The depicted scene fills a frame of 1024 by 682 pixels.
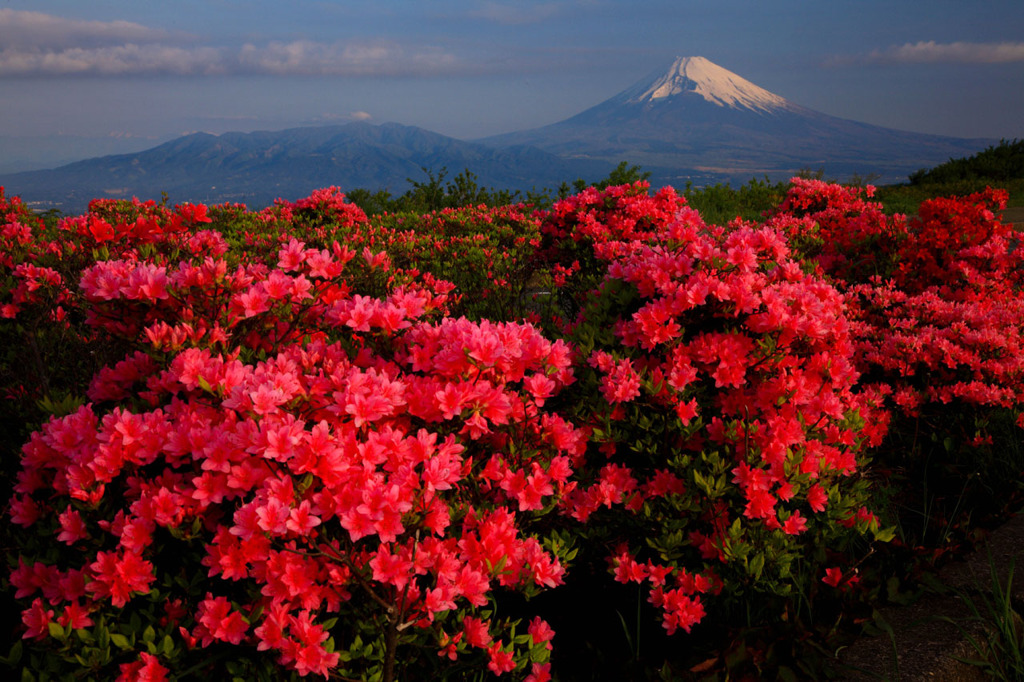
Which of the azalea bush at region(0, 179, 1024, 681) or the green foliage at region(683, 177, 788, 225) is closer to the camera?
the azalea bush at region(0, 179, 1024, 681)

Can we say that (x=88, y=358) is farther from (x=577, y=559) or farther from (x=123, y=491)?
(x=577, y=559)

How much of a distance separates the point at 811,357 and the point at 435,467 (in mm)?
2253

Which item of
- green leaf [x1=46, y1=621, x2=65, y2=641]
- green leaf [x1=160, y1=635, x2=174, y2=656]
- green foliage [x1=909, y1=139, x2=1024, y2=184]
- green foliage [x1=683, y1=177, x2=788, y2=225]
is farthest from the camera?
green foliage [x1=909, y1=139, x2=1024, y2=184]

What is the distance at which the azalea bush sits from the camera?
6.18 ft

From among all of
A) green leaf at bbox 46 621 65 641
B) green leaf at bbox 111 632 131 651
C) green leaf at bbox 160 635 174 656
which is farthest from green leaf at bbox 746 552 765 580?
green leaf at bbox 46 621 65 641

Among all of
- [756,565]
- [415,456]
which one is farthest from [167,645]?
[756,565]

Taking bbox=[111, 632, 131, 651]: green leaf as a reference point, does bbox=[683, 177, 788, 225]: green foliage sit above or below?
above

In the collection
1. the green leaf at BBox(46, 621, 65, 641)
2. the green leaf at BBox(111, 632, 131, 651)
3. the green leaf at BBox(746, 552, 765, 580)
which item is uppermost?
the green leaf at BBox(46, 621, 65, 641)

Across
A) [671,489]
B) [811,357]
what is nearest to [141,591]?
[671,489]

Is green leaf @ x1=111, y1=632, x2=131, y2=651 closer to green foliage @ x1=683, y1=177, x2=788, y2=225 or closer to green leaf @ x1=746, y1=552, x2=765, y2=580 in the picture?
green leaf @ x1=746, y1=552, x2=765, y2=580

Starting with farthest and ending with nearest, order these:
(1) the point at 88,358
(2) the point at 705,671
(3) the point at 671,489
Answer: (1) the point at 88,358 → (3) the point at 671,489 → (2) the point at 705,671

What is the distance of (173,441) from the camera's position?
1.92 m

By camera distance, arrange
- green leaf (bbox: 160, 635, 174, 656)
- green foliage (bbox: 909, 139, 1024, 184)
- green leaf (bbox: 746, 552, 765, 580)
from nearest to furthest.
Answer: green leaf (bbox: 160, 635, 174, 656) → green leaf (bbox: 746, 552, 765, 580) → green foliage (bbox: 909, 139, 1024, 184)

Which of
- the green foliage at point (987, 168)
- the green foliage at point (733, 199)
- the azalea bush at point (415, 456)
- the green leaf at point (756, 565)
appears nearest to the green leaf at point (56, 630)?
the azalea bush at point (415, 456)
